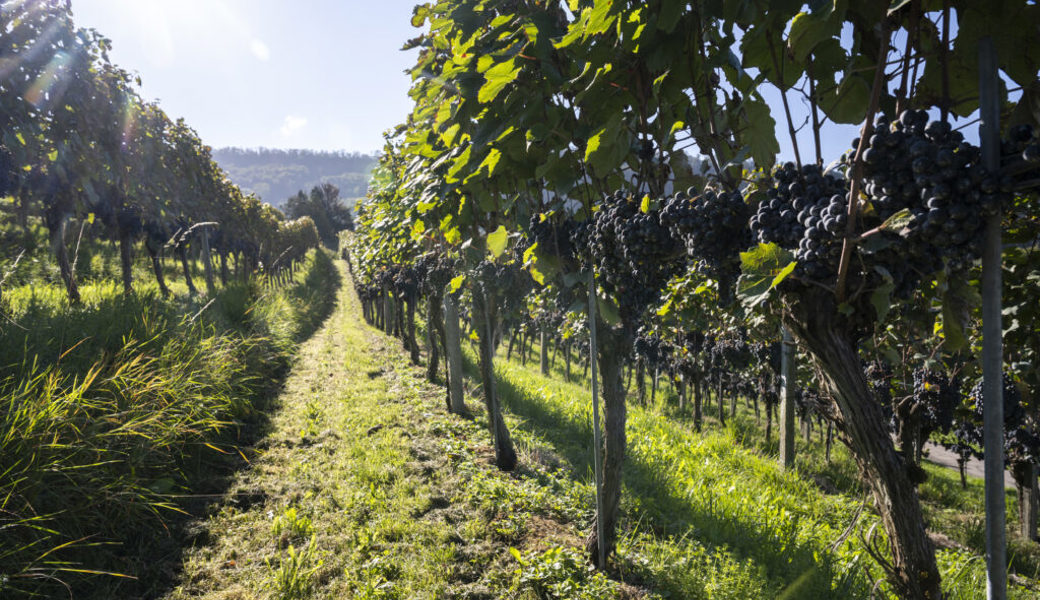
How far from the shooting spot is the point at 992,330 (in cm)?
100

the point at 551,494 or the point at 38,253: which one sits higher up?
the point at 38,253

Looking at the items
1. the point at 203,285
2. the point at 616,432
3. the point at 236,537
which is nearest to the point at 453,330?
the point at 236,537

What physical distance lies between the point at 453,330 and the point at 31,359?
186 inches

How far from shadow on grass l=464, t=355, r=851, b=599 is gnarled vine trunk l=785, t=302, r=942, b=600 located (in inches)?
89.2

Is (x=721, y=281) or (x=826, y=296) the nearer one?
(x=826, y=296)

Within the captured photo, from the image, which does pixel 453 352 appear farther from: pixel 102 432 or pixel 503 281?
pixel 102 432

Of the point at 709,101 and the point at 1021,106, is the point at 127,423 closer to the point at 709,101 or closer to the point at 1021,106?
the point at 709,101

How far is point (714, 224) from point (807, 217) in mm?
332

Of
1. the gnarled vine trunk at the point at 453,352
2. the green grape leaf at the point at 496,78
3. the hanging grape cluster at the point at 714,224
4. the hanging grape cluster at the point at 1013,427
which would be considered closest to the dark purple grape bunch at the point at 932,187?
the hanging grape cluster at the point at 714,224

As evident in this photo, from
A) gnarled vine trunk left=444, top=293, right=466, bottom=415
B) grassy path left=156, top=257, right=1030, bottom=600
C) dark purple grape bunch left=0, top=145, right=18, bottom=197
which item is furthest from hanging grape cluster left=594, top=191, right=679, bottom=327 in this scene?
dark purple grape bunch left=0, top=145, right=18, bottom=197

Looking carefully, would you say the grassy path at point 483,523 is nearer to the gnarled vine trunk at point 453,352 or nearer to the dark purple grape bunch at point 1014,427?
the gnarled vine trunk at point 453,352

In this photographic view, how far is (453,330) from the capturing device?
23.2ft

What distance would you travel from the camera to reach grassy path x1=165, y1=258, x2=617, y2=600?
10.6ft

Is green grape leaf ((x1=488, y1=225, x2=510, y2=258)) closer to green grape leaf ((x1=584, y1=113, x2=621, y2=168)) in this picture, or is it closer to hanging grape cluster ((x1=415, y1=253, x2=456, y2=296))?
green grape leaf ((x1=584, y1=113, x2=621, y2=168))
